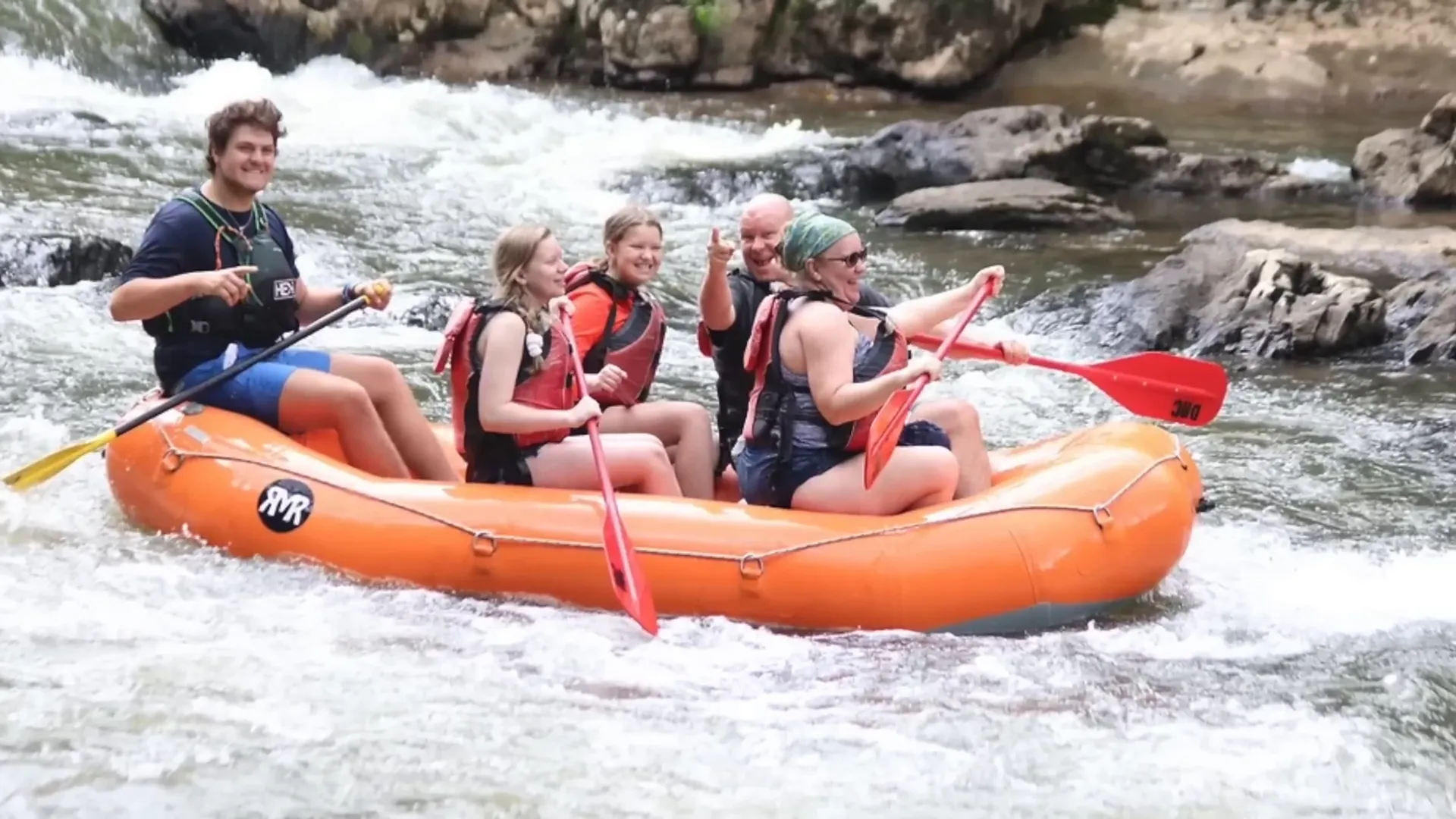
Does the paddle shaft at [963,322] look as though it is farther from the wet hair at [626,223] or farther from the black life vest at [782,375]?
the wet hair at [626,223]

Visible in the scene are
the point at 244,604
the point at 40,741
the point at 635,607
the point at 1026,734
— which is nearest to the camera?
the point at 40,741

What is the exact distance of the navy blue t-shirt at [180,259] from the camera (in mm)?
3992

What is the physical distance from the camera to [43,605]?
3787 mm

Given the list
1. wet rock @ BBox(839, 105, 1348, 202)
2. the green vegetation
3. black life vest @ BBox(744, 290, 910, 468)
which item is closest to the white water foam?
wet rock @ BBox(839, 105, 1348, 202)

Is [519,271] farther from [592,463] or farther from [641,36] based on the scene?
[641,36]

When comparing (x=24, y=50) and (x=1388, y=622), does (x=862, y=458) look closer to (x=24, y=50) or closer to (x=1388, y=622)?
(x=1388, y=622)

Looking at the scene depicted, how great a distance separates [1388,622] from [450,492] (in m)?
2.35

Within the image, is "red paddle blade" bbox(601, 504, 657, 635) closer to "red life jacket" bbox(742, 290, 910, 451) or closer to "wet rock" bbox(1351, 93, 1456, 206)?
"red life jacket" bbox(742, 290, 910, 451)

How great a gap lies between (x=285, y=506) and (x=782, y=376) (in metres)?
1.25

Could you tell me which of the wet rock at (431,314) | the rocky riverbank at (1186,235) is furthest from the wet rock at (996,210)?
the wet rock at (431,314)

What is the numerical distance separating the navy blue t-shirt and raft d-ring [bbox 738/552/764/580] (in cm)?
150

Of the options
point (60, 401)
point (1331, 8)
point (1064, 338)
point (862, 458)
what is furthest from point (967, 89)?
point (862, 458)

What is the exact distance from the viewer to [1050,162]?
10.5 metres

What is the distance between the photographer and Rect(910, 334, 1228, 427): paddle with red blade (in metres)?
4.46
